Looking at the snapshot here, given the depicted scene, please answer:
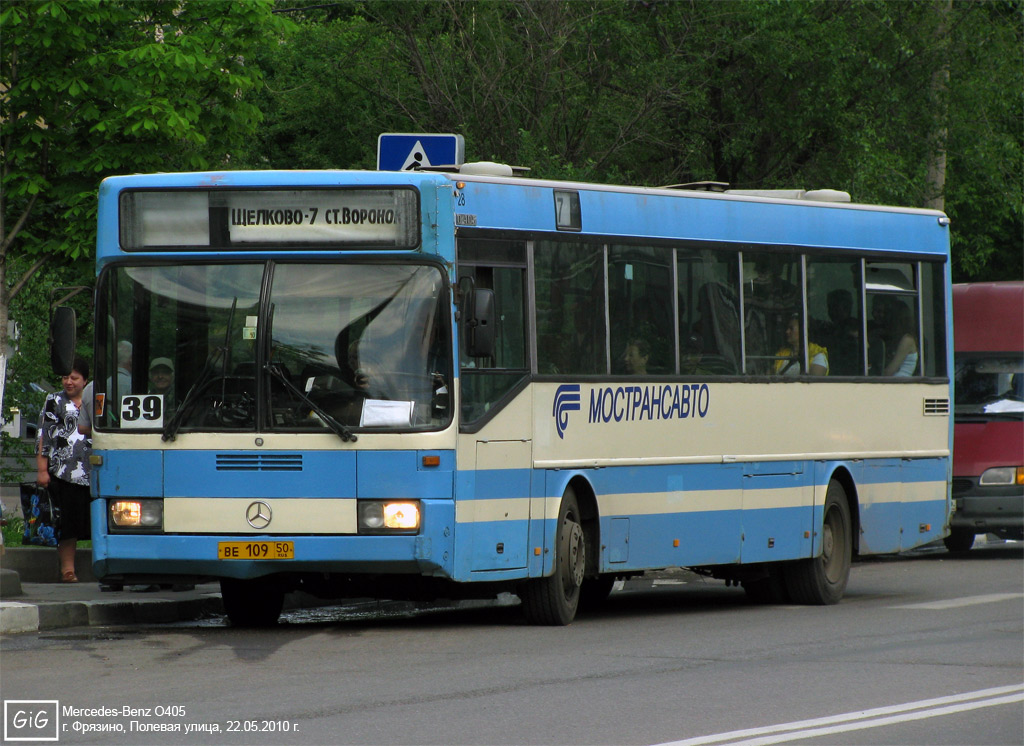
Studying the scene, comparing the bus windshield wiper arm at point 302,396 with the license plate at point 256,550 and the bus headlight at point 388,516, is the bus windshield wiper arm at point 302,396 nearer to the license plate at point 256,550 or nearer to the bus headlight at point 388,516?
the bus headlight at point 388,516

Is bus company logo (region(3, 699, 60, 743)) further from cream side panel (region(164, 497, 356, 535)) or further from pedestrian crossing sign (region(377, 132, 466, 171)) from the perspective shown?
pedestrian crossing sign (region(377, 132, 466, 171))

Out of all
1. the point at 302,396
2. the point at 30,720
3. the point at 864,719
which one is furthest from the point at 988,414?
the point at 30,720

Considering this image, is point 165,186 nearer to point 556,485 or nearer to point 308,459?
point 308,459

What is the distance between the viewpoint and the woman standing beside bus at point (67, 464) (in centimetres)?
1487

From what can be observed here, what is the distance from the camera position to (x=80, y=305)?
2331cm

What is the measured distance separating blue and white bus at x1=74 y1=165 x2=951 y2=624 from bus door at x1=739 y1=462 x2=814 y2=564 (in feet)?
0.17

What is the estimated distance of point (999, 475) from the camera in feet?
71.8

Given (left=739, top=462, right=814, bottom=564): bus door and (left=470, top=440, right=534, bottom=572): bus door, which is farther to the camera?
(left=739, top=462, right=814, bottom=564): bus door

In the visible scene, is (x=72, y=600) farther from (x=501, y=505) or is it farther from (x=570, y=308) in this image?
(x=570, y=308)

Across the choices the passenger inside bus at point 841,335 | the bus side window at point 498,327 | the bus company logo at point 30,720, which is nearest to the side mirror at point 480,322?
the bus side window at point 498,327

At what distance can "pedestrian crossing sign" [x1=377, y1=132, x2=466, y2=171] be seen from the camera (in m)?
15.0

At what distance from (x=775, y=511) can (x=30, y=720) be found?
775cm

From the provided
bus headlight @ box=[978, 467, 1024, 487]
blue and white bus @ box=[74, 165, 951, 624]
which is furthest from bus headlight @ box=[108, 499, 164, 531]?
bus headlight @ box=[978, 467, 1024, 487]

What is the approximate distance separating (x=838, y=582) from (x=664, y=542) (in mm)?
2661
